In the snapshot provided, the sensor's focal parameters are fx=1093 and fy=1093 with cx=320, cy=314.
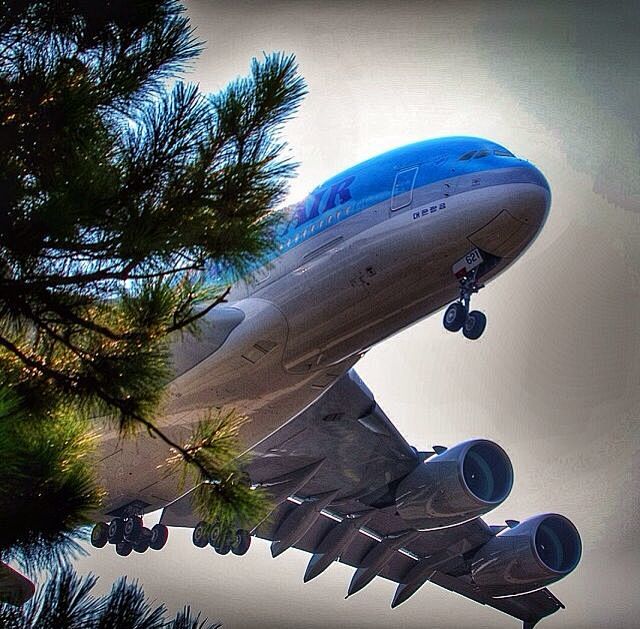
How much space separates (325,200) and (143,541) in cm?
678

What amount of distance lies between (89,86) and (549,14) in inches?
484

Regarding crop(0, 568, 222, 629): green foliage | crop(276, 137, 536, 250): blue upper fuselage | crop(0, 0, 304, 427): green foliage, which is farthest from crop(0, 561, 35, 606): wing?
crop(276, 137, 536, 250): blue upper fuselage

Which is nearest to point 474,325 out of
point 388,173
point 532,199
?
point 532,199

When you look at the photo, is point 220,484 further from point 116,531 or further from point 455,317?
point 116,531

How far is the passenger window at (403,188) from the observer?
1256 cm

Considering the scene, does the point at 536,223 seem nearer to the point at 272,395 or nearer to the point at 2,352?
the point at 272,395

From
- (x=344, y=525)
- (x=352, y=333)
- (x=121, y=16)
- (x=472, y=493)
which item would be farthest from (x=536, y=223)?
(x=121, y=16)

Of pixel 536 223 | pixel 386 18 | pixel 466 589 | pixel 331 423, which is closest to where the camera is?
pixel 386 18

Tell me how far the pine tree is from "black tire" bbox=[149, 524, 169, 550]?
540 inches

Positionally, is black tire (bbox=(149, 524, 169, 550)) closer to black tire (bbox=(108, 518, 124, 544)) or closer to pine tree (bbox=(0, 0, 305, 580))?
black tire (bbox=(108, 518, 124, 544))

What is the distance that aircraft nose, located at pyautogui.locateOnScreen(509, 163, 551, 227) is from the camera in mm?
12289

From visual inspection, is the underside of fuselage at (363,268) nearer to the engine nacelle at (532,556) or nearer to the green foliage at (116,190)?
the engine nacelle at (532,556)

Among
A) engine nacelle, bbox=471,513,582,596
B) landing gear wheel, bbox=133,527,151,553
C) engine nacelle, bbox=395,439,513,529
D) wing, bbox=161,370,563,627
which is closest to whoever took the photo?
wing, bbox=161,370,563,627

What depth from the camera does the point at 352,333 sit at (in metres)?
12.7
